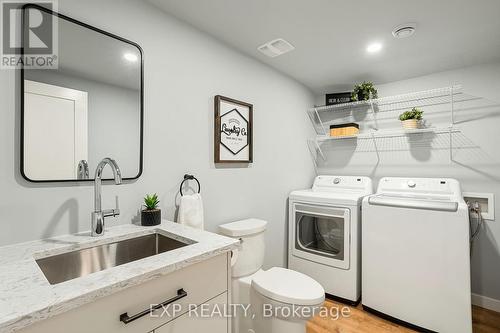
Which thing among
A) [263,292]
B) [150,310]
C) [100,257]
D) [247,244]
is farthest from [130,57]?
[263,292]

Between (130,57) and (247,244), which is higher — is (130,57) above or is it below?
above

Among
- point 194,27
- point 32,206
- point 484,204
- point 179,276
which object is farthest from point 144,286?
point 484,204

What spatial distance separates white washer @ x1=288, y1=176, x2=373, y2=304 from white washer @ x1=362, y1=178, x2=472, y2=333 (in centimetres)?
10

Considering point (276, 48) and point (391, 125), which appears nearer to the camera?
point (276, 48)

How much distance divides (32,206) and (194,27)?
1.46m

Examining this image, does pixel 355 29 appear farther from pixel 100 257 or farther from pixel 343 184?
pixel 100 257

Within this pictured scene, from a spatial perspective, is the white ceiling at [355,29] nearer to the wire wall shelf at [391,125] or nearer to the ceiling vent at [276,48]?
the ceiling vent at [276,48]

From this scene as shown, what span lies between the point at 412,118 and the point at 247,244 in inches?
78.8

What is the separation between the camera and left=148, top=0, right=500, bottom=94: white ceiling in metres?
1.50

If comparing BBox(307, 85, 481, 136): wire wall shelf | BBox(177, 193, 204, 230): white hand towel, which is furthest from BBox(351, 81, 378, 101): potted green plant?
BBox(177, 193, 204, 230): white hand towel

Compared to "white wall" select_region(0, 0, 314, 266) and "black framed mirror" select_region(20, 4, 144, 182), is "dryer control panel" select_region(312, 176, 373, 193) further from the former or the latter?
"black framed mirror" select_region(20, 4, 144, 182)

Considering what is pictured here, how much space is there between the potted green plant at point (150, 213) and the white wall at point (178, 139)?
85mm

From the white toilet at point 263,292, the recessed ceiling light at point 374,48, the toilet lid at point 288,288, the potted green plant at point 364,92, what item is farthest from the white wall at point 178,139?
the recessed ceiling light at point 374,48

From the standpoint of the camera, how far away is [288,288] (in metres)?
1.54
